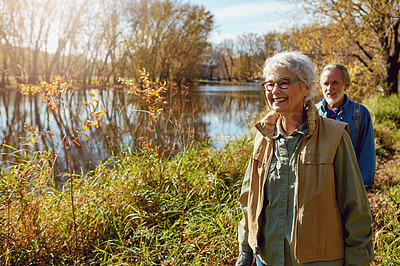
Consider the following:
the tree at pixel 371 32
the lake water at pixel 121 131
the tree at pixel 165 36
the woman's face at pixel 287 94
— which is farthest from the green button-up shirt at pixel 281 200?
the tree at pixel 165 36

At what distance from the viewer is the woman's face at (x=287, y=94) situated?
1562 millimetres

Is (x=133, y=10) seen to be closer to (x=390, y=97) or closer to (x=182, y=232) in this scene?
(x=390, y=97)

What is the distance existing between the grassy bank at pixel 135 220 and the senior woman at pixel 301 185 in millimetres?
1380

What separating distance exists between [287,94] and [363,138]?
4.49ft

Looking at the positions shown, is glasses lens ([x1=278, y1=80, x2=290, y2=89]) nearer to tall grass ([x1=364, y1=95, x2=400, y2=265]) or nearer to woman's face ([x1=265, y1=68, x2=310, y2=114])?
woman's face ([x1=265, y1=68, x2=310, y2=114])

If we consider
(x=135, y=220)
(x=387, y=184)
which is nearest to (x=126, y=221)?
(x=135, y=220)

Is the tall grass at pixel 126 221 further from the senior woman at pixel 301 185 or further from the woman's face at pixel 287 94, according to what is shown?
the woman's face at pixel 287 94

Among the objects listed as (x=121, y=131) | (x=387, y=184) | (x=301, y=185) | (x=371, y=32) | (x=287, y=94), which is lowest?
(x=387, y=184)

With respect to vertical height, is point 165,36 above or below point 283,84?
above

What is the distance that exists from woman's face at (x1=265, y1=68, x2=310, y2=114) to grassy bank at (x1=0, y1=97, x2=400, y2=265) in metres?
1.73

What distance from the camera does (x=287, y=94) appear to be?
1.57 meters

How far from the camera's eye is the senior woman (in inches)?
55.5

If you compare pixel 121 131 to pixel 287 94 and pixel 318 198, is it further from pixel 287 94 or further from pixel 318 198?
pixel 318 198

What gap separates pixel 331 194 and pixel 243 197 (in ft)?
1.78
